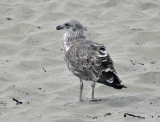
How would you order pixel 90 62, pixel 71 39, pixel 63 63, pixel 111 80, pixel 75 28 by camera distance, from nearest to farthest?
1. pixel 111 80
2. pixel 90 62
3. pixel 71 39
4. pixel 75 28
5. pixel 63 63

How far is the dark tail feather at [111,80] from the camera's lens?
5531mm

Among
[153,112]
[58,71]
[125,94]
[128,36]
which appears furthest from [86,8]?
[153,112]

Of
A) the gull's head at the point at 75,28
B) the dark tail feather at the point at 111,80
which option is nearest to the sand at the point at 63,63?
the dark tail feather at the point at 111,80

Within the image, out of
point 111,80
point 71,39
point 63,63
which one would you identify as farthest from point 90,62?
point 63,63

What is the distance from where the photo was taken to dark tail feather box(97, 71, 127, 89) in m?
5.53

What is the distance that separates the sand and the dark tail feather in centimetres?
28

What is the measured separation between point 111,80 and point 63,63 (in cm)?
225

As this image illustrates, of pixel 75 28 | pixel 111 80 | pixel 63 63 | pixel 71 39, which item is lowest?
pixel 63 63

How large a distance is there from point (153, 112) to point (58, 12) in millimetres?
4923

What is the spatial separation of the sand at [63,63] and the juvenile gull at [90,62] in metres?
0.32

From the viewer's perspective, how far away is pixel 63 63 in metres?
7.70

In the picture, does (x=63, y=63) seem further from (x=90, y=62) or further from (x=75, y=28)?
(x=90, y=62)

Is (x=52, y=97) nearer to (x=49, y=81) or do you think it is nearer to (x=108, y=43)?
(x=49, y=81)

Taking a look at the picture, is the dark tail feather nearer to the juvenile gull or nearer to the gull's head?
the juvenile gull
